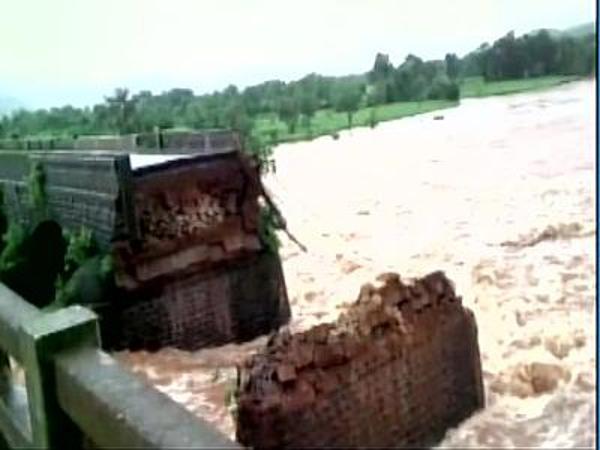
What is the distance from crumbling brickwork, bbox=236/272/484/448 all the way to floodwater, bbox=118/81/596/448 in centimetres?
16

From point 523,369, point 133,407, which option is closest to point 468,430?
point 523,369

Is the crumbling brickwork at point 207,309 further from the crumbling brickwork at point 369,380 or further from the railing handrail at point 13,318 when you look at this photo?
the railing handrail at point 13,318

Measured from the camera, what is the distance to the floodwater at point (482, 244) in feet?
9.93

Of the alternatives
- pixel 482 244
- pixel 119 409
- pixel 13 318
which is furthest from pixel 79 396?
Answer: pixel 482 244

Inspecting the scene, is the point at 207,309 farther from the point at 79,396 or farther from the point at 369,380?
the point at 79,396

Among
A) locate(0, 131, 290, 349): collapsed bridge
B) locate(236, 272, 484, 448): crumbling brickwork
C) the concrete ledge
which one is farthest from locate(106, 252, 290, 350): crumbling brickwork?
the concrete ledge

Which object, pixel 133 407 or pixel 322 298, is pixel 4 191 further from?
pixel 133 407

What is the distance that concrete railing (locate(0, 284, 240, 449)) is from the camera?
41cm

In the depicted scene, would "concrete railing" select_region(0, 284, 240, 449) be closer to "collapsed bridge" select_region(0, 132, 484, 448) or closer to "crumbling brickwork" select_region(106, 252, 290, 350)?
"collapsed bridge" select_region(0, 132, 484, 448)

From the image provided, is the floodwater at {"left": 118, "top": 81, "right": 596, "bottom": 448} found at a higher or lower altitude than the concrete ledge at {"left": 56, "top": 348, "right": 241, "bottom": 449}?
lower

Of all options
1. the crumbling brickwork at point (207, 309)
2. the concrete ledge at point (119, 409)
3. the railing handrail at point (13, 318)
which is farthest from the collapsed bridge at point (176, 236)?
the concrete ledge at point (119, 409)

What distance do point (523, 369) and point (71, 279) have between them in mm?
2052

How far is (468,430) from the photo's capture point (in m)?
2.21

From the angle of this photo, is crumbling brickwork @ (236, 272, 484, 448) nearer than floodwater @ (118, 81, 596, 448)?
Yes
